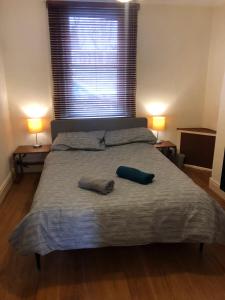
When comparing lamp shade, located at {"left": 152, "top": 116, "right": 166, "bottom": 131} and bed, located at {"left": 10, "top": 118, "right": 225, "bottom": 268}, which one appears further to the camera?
lamp shade, located at {"left": 152, "top": 116, "right": 166, "bottom": 131}

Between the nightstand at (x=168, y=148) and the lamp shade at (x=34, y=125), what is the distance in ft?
5.82

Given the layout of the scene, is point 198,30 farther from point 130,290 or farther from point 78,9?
point 130,290

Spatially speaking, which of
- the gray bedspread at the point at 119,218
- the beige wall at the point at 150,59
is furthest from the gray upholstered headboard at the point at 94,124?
the gray bedspread at the point at 119,218

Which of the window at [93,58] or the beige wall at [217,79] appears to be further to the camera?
the window at [93,58]

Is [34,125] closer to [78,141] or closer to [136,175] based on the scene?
[78,141]

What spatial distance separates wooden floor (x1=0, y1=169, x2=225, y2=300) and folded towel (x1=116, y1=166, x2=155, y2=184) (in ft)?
2.09

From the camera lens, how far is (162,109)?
395 cm

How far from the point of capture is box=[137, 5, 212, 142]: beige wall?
3580 mm

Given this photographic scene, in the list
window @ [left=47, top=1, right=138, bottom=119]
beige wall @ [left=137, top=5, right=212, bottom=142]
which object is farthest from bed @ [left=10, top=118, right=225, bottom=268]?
beige wall @ [left=137, top=5, right=212, bottom=142]

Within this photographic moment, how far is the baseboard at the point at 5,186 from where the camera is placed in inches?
122

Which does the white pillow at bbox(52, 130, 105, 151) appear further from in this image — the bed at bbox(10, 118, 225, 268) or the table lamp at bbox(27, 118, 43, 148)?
the bed at bbox(10, 118, 225, 268)

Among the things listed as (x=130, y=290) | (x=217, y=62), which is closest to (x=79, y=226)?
(x=130, y=290)

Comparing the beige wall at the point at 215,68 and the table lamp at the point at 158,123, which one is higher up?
the beige wall at the point at 215,68

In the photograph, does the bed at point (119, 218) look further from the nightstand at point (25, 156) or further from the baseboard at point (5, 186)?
the nightstand at point (25, 156)
